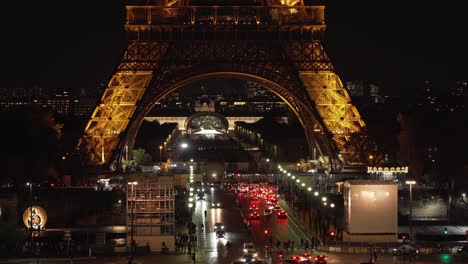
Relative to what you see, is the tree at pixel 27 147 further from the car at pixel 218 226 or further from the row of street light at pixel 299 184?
the row of street light at pixel 299 184

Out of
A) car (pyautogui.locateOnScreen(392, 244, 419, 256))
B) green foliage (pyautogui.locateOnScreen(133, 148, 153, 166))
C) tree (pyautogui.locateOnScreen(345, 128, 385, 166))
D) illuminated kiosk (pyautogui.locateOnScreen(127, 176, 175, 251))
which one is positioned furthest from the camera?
green foliage (pyautogui.locateOnScreen(133, 148, 153, 166))

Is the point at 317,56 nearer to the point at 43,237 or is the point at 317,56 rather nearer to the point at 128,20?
the point at 128,20

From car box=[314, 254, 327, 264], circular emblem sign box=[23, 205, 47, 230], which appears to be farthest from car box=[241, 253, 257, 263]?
circular emblem sign box=[23, 205, 47, 230]

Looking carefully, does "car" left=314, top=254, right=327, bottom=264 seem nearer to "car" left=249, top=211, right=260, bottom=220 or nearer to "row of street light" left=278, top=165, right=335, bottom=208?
"row of street light" left=278, top=165, right=335, bottom=208

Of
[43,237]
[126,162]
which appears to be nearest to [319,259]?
[43,237]

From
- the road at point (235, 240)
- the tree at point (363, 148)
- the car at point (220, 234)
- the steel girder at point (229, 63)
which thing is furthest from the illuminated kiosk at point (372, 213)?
the steel girder at point (229, 63)

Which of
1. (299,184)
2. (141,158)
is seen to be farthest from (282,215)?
(141,158)
